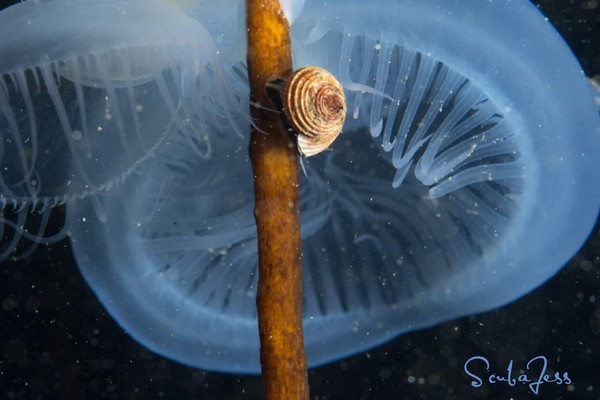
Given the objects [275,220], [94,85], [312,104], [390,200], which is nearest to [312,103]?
[312,104]

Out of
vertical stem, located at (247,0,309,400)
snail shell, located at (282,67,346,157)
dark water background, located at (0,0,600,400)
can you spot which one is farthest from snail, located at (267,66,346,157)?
dark water background, located at (0,0,600,400)

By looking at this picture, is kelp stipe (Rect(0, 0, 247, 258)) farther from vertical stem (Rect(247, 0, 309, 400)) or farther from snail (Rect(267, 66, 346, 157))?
snail (Rect(267, 66, 346, 157))

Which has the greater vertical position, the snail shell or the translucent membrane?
the snail shell

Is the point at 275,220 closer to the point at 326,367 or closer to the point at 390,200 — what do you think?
the point at 390,200

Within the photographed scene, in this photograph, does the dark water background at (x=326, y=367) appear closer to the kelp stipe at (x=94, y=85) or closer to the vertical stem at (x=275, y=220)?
the kelp stipe at (x=94, y=85)

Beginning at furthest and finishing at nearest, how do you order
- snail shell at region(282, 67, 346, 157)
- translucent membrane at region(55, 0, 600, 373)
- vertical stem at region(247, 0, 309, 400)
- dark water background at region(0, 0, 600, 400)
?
dark water background at region(0, 0, 600, 400) → translucent membrane at region(55, 0, 600, 373) → vertical stem at region(247, 0, 309, 400) → snail shell at region(282, 67, 346, 157)

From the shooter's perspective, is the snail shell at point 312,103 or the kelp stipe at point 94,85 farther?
the kelp stipe at point 94,85

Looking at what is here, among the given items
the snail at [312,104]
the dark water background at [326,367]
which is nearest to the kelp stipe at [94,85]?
the snail at [312,104]
